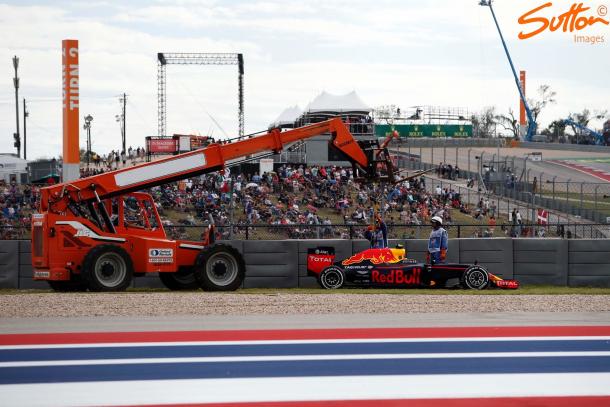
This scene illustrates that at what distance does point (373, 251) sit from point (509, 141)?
62323mm

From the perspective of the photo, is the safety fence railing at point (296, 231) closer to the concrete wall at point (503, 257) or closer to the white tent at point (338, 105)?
the concrete wall at point (503, 257)

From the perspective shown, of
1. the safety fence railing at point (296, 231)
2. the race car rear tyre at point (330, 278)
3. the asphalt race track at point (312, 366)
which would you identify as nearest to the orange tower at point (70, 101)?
the safety fence railing at point (296, 231)

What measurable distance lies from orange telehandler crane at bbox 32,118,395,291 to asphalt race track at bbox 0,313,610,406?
4961 mm

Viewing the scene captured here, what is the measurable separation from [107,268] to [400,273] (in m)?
5.57

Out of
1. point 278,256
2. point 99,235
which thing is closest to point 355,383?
point 99,235

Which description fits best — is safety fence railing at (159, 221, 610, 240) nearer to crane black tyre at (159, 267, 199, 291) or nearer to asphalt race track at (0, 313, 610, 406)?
crane black tyre at (159, 267, 199, 291)

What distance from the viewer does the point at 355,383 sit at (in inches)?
322

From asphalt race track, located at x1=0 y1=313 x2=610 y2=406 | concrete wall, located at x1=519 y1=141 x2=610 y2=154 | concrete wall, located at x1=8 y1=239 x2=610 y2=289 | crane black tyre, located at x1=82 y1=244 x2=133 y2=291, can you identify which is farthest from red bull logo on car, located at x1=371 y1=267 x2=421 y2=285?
concrete wall, located at x1=519 y1=141 x2=610 y2=154

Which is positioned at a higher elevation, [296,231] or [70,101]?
[70,101]

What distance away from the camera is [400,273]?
17859 mm

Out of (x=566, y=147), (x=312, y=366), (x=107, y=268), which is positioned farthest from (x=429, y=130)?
(x=312, y=366)

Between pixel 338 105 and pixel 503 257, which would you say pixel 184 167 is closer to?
pixel 503 257

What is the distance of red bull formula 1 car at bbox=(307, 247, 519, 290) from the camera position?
1786 centimetres

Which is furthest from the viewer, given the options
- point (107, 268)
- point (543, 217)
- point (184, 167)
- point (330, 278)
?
point (543, 217)
